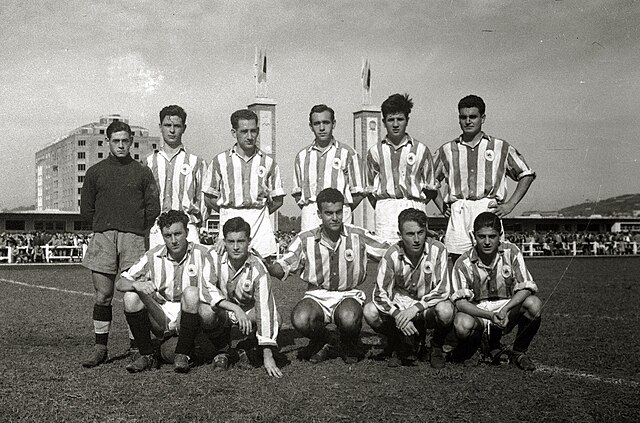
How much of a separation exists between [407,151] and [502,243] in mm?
981

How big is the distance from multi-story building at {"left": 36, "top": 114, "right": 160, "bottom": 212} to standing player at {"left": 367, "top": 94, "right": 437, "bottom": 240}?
65390 millimetres

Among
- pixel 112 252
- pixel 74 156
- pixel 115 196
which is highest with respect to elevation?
pixel 74 156

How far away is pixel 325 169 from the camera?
15.7 ft

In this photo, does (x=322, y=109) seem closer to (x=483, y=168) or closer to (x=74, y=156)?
(x=483, y=168)

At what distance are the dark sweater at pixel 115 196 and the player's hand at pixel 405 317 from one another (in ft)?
5.89

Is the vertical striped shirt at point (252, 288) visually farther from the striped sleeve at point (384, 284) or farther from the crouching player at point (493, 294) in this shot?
the crouching player at point (493, 294)

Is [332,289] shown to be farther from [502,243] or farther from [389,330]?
[502,243]

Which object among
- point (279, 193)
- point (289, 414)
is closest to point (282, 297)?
point (279, 193)

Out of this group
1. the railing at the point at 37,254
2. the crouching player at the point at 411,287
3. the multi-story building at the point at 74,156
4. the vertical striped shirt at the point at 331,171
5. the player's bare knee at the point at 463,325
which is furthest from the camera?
the multi-story building at the point at 74,156

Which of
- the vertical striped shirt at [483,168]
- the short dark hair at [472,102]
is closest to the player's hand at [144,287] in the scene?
the vertical striped shirt at [483,168]

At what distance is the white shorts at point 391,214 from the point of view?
182 inches

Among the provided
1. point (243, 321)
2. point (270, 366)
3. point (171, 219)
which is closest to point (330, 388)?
point (270, 366)

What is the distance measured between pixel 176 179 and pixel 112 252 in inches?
A: 31.1

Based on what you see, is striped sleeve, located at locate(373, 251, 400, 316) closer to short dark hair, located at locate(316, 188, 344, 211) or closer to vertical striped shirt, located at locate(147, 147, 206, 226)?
short dark hair, located at locate(316, 188, 344, 211)
